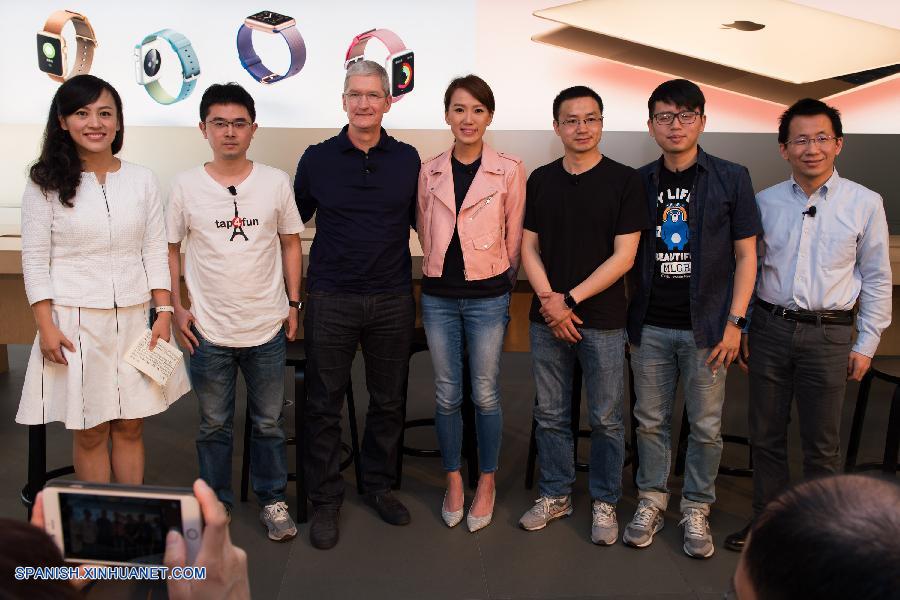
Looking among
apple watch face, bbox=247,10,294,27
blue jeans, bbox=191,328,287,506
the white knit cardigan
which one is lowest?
blue jeans, bbox=191,328,287,506

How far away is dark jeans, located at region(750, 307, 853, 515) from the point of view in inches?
90.9

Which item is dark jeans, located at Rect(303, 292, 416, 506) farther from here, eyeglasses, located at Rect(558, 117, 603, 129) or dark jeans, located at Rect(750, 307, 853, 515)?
dark jeans, located at Rect(750, 307, 853, 515)

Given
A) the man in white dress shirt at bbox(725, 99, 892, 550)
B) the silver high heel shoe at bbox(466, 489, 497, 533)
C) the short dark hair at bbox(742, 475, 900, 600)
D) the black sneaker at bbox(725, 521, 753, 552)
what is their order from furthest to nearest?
the silver high heel shoe at bbox(466, 489, 497, 533) < the black sneaker at bbox(725, 521, 753, 552) < the man in white dress shirt at bbox(725, 99, 892, 550) < the short dark hair at bbox(742, 475, 900, 600)

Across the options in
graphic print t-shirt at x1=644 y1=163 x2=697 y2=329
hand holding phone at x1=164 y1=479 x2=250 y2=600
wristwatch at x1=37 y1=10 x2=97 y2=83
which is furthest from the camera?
wristwatch at x1=37 y1=10 x2=97 y2=83

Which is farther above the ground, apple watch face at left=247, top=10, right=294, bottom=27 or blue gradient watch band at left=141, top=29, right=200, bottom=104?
apple watch face at left=247, top=10, right=294, bottom=27

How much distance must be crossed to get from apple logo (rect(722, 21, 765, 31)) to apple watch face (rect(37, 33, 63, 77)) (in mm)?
3456

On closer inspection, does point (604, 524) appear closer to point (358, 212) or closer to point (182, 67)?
point (358, 212)

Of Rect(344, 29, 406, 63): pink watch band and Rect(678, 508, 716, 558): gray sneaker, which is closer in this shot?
Rect(678, 508, 716, 558): gray sneaker

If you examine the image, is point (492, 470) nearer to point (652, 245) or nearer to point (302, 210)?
point (652, 245)

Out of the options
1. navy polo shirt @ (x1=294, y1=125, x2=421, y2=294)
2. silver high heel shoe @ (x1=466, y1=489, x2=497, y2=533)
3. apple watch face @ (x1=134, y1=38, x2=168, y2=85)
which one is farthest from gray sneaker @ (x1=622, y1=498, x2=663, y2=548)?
apple watch face @ (x1=134, y1=38, x2=168, y2=85)

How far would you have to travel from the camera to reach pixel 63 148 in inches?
85.0

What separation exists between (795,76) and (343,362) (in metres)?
2.92

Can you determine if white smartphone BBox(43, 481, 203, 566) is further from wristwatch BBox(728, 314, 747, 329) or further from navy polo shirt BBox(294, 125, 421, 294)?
wristwatch BBox(728, 314, 747, 329)

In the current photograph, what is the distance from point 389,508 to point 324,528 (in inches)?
10.2
